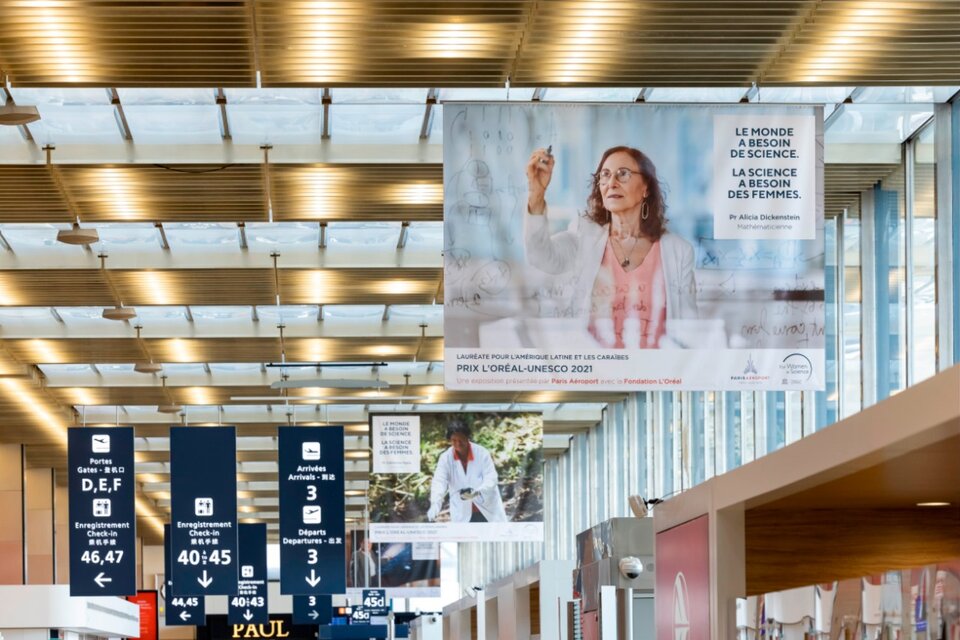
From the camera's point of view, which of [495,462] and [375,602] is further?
[375,602]

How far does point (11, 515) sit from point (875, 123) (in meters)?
21.8

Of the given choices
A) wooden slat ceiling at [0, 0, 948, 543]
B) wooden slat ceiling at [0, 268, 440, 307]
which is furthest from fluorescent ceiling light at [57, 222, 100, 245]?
wooden slat ceiling at [0, 0, 948, 543]

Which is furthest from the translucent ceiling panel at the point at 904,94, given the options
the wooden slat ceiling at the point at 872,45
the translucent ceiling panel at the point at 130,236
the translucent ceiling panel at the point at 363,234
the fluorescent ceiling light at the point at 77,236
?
the translucent ceiling panel at the point at 130,236

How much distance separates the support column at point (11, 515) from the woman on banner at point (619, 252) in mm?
23093

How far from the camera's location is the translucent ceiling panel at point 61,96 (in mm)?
12570

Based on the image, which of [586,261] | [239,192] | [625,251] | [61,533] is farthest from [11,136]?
[61,533]

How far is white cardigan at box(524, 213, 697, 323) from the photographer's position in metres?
8.73

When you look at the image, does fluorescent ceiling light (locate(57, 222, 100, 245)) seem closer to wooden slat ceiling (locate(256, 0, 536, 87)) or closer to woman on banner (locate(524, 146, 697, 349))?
wooden slat ceiling (locate(256, 0, 536, 87))

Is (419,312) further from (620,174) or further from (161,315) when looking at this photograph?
(620,174)

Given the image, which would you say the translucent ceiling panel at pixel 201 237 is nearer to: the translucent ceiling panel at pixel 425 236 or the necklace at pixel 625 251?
the translucent ceiling panel at pixel 425 236

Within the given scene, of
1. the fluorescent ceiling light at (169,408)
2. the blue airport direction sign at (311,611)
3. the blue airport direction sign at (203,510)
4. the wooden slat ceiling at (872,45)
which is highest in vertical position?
the wooden slat ceiling at (872,45)

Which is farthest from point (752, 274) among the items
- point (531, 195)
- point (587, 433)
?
point (587, 433)

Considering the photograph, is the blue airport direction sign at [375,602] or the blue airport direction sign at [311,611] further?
the blue airport direction sign at [375,602]

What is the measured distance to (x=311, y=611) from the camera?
32156 mm
